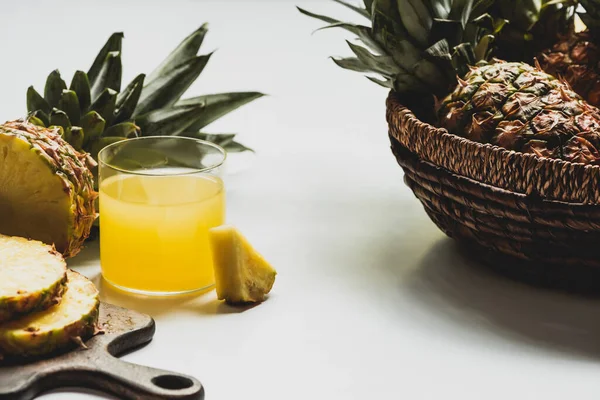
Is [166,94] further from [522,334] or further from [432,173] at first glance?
[522,334]

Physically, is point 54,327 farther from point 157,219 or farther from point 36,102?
point 36,102

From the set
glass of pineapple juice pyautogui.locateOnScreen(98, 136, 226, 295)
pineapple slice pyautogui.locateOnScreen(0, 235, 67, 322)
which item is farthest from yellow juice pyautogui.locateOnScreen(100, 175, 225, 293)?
pineapple slice pyautogui.locateOnScreen(0, 235, 67, 322)

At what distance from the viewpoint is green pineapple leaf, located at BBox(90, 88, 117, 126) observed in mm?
1975

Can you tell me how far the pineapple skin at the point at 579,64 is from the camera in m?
2.13

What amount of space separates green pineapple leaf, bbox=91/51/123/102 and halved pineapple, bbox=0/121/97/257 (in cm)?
31

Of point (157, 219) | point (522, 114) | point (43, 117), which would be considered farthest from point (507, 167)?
point (43, 117)

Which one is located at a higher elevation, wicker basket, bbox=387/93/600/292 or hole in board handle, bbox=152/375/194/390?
wicker basket, bbox=387/93/600/292

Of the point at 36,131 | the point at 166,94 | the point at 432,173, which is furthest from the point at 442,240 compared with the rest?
the point at 36,131

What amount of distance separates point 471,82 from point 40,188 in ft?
2.61

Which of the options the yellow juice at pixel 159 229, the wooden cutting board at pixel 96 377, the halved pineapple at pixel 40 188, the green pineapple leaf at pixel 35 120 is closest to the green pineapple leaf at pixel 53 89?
the green pineapple leaf at pixel 35 120

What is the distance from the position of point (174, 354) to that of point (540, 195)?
0.64m

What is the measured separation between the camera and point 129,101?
203 cm

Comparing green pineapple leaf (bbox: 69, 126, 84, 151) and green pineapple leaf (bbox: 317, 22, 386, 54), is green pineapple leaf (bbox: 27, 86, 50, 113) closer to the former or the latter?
green pineapple leaf (bbox: 69, 126, 84, 151)

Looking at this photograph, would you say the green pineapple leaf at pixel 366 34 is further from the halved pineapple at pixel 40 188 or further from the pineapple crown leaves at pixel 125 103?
the halved pineapple at pixel 40 188
